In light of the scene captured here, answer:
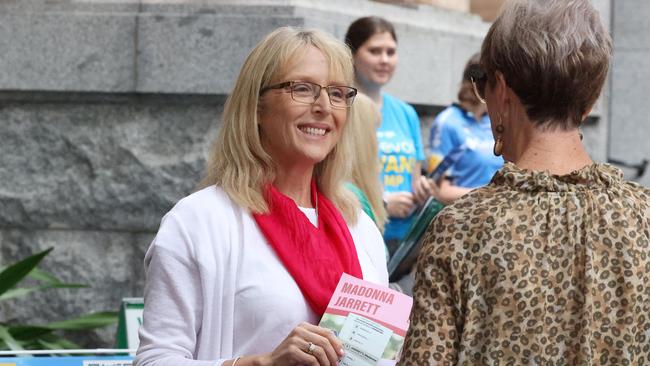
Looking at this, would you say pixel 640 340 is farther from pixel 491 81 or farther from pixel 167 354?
pixel 167 354

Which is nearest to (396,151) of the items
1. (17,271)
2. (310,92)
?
(17,271)

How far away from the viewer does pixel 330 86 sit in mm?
3861

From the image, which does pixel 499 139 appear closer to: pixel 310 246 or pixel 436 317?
pixel 436 317

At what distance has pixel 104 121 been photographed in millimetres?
7621

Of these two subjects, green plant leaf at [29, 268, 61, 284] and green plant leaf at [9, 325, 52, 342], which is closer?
green plant leaf at [9, 325, 52, 342]

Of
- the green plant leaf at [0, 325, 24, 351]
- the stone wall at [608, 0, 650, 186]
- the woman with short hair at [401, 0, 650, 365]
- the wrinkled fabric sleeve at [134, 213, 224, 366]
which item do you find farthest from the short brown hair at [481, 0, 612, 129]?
the stone wall at [608, 0, 650, 186]

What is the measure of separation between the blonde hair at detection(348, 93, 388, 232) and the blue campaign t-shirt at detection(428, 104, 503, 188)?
165 centimetres

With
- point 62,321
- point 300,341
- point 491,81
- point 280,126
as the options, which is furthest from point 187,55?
point 491,81

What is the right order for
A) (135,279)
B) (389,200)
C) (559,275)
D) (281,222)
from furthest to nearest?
1. (135,279)
2. (389,200)
3. (281,222)
4. (559,275)

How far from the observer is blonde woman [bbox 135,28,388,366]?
11.8ft

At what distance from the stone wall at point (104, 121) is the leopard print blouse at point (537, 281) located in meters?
4.77

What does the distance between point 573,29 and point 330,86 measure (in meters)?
1.17

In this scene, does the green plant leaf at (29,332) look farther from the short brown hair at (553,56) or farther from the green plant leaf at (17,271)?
the short brown hair at (553,56)

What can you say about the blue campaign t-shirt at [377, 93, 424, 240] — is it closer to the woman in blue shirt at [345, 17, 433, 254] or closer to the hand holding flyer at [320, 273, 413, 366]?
the woman in blue shirt at [345, 17, 433, 254]
